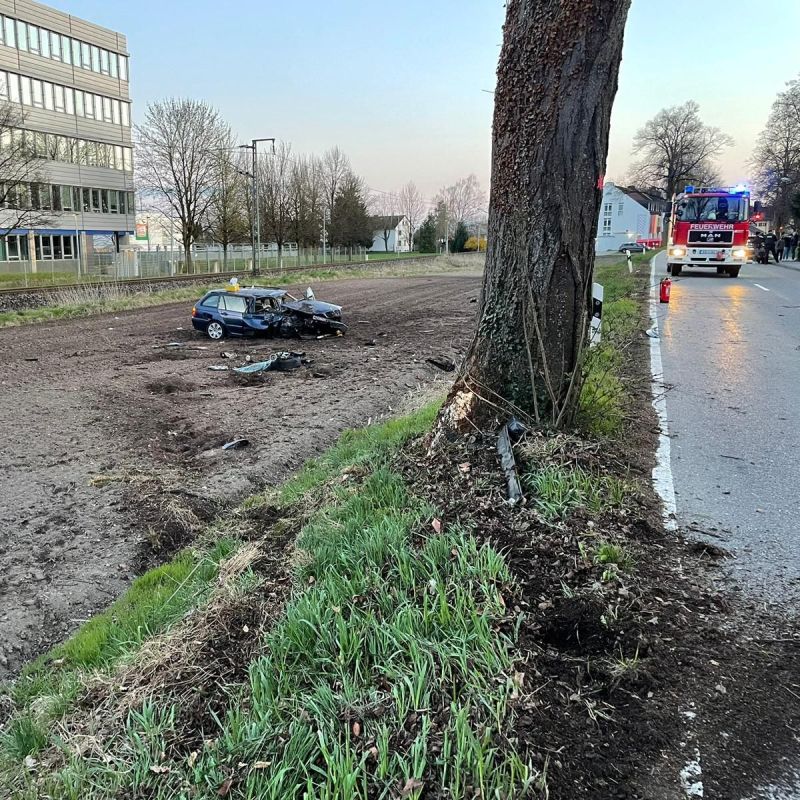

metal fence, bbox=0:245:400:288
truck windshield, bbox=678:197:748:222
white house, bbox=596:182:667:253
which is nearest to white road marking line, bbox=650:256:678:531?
truck windshield, bbox=678:197:748:222

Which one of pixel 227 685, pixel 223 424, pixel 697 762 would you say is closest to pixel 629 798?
pixel 697 762

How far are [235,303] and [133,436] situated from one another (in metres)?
8.88

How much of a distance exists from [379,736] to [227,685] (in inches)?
33.2

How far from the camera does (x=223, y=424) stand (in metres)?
9.82

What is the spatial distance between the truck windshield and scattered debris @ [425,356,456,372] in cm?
1836

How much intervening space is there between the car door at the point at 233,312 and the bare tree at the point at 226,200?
3531 cm

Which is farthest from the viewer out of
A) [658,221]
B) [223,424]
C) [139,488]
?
[658,221]

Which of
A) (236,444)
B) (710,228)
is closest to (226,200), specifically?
(710,228)

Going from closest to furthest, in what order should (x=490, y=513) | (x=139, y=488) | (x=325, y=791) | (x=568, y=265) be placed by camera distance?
(x=325, y=791) < (x=490, y=513) < (x=568, y=265) < (x=139, y=488)

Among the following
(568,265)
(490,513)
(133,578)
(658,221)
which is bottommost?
(133,578)

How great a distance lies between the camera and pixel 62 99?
55.7 m

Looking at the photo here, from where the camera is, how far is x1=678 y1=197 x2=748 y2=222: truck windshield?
27.4 m

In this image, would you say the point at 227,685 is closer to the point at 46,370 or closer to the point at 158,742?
the point at 158,742

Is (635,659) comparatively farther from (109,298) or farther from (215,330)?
(109,298)
